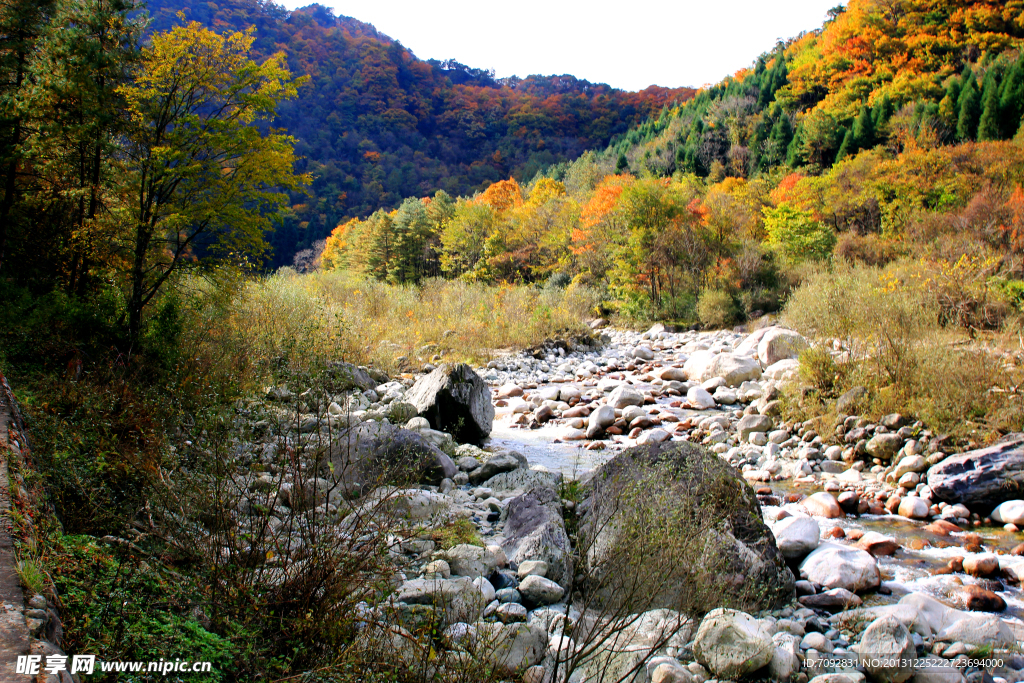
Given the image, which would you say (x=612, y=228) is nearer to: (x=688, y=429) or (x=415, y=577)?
(x=688, y=429)

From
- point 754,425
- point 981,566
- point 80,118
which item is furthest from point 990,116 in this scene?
point 80,118

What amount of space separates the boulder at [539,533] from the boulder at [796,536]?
4.90 ft

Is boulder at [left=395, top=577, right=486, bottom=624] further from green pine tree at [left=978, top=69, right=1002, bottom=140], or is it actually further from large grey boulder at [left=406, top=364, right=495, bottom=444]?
green pine tree at [left=978, top=69, right=1002, bottom=140]

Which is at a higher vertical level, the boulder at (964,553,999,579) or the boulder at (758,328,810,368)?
the boulder at (758,328,810,368)

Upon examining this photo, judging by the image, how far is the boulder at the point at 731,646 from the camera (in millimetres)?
2285

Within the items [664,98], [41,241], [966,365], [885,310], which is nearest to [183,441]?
[41,241]

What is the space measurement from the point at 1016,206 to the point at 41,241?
2126 centimetres

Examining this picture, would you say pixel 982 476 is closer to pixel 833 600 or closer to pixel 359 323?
pixel 833 600

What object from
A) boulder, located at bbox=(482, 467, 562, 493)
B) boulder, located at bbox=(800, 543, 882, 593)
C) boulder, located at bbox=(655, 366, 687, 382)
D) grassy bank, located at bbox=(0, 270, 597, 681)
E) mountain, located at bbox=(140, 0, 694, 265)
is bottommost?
boulder, located at bbox=(655, 366, 687, 382)

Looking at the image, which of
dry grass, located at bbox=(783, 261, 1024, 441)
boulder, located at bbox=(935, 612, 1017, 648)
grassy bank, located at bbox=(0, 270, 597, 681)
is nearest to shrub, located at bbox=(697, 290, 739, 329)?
dry grass, located at bbox=(783, 261, 1024, 441)

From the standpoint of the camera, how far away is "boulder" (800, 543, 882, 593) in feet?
10.7

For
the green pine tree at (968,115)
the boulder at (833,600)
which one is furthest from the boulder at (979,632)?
the green pine tree at (968,115)

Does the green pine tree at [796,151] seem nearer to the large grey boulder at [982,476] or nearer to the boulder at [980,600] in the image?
the large grey boulder at [982,476]

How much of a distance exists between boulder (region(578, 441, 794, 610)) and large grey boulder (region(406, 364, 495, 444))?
9.46 feet
